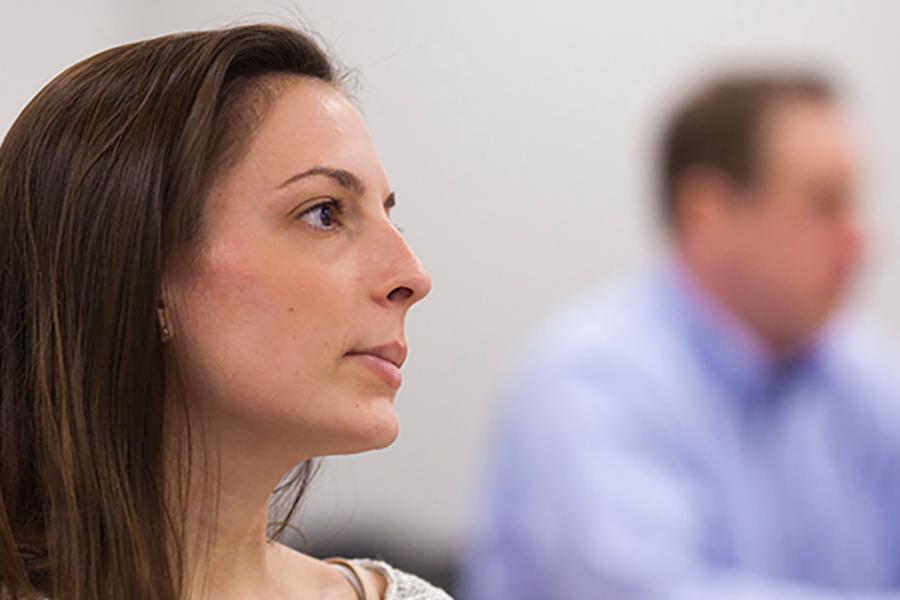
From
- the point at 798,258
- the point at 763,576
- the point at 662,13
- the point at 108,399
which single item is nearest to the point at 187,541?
the point at 108,399

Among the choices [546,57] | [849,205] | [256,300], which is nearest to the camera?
[256,300]

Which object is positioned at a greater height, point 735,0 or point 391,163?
point 735,0

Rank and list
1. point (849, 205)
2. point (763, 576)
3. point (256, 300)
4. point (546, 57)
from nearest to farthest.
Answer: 1. point (256, 300)
2. point (763, 576)
3. point (849, 205)
4. point (546, 57)

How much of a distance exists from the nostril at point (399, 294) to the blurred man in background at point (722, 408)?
1031 millimetres

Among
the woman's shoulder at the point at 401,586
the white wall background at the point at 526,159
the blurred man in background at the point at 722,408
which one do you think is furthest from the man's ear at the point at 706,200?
the woman's shoulder at the point at 401,586

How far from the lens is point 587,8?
3.39 meters

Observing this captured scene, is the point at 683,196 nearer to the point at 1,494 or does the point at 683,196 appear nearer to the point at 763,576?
the point at 763,576

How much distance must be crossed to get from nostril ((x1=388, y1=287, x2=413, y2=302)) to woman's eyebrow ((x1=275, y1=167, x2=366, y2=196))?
7 centimetres

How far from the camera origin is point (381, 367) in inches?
39.1

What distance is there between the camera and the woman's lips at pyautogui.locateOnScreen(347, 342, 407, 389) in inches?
38.9

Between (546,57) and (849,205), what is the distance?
112 centimetres

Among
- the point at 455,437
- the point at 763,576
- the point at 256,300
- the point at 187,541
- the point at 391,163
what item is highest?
the point at 256,300

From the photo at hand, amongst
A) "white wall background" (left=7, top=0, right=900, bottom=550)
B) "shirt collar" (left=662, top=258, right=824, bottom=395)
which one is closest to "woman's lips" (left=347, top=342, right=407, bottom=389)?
"shirt collar" (left=662, top=258, right=824, bottom=395)

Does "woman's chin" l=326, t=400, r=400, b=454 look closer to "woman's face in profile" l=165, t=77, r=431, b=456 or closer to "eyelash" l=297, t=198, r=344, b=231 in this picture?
"woman's face in profile" l=165, t=77, r=431, b=456
